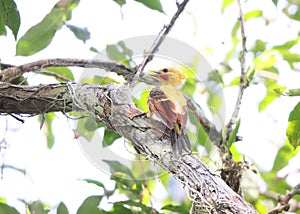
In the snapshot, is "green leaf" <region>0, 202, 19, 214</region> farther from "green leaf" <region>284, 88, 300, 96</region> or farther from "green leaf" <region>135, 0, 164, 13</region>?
"green leaf" <region>284, 88, 300, 96</region>

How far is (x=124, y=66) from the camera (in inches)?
67.1

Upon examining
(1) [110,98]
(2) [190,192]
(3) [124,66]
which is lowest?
(2) [190,192]

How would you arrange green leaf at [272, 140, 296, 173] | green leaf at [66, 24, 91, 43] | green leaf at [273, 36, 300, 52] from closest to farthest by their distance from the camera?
1. green leaf at [66, 24, 91, 43]
2. green leaf at [272, 140, 296, 173]
3. green leaf at [273, 36, 300, 52]

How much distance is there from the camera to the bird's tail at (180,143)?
1309 millimetres

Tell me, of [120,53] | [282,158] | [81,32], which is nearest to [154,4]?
[120,53]

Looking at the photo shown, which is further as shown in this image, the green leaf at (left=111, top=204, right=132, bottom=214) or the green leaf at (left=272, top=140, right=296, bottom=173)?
the green leaf at (left=272, top=140, right=296, bottom=173)

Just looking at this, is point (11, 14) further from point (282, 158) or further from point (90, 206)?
point (282, 158)

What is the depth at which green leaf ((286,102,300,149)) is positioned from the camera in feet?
5.18

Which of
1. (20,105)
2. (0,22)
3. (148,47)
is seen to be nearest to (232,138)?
(148,47)

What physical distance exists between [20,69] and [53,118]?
36 centimetres

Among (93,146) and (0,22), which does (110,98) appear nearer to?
(93,146)

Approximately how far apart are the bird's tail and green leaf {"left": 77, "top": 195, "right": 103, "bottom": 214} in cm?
43

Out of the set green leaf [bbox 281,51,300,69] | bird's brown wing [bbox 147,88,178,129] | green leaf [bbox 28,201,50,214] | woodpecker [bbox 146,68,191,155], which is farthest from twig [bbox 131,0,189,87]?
green leaf [bbox 281,51,300,69]

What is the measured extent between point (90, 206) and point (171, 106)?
1.50ft
